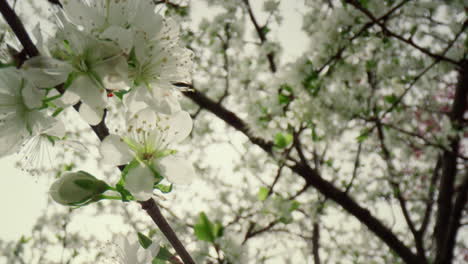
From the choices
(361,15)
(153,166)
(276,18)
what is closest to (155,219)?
(153,166)

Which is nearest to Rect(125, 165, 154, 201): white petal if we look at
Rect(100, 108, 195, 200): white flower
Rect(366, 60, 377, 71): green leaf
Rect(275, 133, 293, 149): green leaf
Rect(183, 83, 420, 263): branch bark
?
Rect(100, 108, 195, 200): white flower

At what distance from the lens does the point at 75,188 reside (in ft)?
2.10

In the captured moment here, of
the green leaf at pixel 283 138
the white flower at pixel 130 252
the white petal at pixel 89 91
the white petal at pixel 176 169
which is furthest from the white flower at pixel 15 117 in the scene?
the green leaf at pixel 283 138

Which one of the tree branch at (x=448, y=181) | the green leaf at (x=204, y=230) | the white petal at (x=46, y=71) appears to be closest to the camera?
the white petal at (x=46, y=71)

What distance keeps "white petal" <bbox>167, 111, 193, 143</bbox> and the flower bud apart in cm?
21

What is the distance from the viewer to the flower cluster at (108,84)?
59cm

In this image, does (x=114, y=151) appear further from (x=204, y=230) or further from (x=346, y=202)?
(x=346, y=202)

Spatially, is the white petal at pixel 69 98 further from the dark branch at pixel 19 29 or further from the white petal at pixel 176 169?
the white petal at pixel 176 169

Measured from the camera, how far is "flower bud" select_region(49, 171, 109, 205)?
64 centimetres

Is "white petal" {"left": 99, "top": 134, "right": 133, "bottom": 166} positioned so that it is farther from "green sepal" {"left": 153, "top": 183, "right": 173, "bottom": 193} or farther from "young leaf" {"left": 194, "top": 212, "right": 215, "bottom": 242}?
"young leaf" {"left": 194, "top": 212, "right": 215, "bottom": 242}

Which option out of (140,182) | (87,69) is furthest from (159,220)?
(87,69)

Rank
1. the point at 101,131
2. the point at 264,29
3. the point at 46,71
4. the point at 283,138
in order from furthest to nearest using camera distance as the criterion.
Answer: the point at 264,29 < the point at 283,138 < the point at 101,131 < the point at 46,71

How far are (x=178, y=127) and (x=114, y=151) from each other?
170mm

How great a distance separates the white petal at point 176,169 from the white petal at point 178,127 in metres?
0.07
